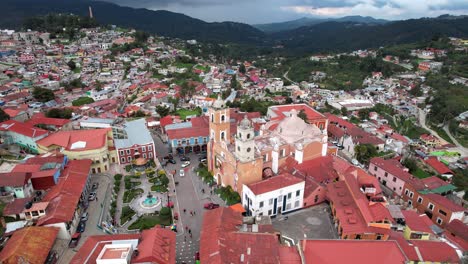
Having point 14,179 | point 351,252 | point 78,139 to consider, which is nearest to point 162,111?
point 78,139

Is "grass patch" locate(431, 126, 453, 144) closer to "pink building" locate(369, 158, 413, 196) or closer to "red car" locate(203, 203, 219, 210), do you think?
"pink building" locate(369, 158, 413, 196)

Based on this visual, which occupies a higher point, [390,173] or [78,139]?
[78,139]

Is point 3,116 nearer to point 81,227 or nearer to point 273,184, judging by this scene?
point 81,227

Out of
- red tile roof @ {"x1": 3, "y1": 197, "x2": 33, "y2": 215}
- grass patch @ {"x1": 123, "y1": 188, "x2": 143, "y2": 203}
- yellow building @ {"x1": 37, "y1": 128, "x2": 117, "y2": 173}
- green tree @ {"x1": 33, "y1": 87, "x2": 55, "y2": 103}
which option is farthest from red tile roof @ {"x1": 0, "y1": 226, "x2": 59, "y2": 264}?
green tree @ {"x1": 33, "y1": 87, "x2": 55, "y2": 103}

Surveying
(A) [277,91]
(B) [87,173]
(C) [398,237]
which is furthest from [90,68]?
(C) [398,237]

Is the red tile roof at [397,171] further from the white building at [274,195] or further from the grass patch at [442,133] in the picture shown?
the grass patch at [442,133]

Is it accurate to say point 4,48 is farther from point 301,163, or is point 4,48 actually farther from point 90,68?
point 301,163
